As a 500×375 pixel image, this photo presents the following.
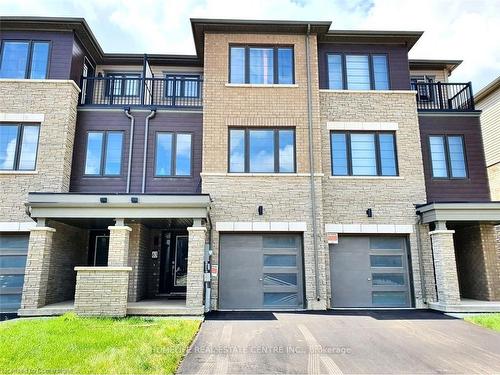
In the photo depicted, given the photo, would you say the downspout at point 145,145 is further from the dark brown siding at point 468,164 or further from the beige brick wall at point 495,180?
the beige brick wall at point 495,180

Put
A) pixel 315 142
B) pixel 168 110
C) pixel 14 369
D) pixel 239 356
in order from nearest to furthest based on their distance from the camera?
pixel 14 369 → pixel 239 356 → pixel 315 142 → pixel 168 110

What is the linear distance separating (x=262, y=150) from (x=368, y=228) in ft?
13.5

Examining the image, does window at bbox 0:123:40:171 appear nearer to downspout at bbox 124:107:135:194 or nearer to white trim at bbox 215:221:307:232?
downspout at bbox 124:107:135:194

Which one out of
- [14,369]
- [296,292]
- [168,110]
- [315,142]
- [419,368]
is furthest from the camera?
[168,110]

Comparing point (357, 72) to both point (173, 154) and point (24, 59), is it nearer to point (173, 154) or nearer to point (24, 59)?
point (173, 154)

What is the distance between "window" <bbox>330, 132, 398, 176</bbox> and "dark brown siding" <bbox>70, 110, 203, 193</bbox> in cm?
457

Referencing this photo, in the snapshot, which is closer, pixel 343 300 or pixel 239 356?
pixel 239 356

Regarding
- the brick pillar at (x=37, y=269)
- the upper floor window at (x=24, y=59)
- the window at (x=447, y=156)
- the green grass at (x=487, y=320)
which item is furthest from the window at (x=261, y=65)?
the green grass at (x=487, y=320)

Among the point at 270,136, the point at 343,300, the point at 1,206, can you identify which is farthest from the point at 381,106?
the point at 1,206

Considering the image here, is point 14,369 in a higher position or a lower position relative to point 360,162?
lower

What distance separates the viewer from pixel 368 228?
37.5 feet

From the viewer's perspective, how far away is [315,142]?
11.7 meters

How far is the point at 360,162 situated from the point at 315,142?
169cm

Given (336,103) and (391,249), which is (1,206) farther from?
(391,249)
